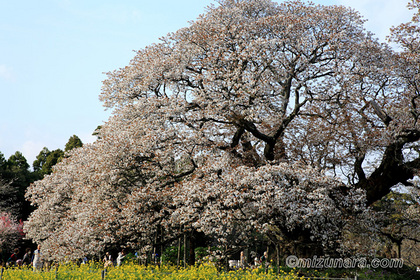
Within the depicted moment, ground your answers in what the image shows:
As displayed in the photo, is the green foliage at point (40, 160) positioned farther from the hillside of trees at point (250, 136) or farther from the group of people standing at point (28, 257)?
the hillside of trees at point (250, 136)

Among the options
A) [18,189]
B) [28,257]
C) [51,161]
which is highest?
[51,161]

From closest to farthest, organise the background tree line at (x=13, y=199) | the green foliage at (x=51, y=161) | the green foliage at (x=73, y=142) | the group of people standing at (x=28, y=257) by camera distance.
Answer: the group of people standing at (x=28, y=257) < the background tree line at (x=13, y=199) < the green foliage at (x=51, y=161) < the green foliage at (x=73, y=142)

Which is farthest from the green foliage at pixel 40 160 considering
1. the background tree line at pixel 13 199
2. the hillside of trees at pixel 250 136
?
the hillside of trees at pixel 250 136

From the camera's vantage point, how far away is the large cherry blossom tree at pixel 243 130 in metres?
15.4

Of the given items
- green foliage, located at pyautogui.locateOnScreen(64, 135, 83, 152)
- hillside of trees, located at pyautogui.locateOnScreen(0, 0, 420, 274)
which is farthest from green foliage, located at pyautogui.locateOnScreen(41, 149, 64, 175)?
hillside of trees, located at pyautogui.locateOnScreen(0, 0, 420, 274)

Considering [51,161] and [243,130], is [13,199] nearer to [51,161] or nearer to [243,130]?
[51,161]

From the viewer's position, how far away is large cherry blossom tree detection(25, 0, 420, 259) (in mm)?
15398

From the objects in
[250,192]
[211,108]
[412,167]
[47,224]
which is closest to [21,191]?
[47,224]

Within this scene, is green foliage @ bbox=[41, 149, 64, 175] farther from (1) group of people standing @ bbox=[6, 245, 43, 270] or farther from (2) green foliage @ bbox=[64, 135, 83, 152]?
(1) group of people standing @ bbox=[6, 245, 43, 270]

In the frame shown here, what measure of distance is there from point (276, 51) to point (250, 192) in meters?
7.69

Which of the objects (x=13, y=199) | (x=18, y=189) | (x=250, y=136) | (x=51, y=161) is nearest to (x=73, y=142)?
(x=51, y=161)

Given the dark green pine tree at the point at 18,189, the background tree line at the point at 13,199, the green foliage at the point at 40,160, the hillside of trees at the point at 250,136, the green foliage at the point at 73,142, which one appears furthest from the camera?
the green foliage at the point at 40,160

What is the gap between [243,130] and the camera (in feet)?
60.6

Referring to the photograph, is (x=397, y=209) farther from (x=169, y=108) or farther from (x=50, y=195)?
(x=50, y=195)
